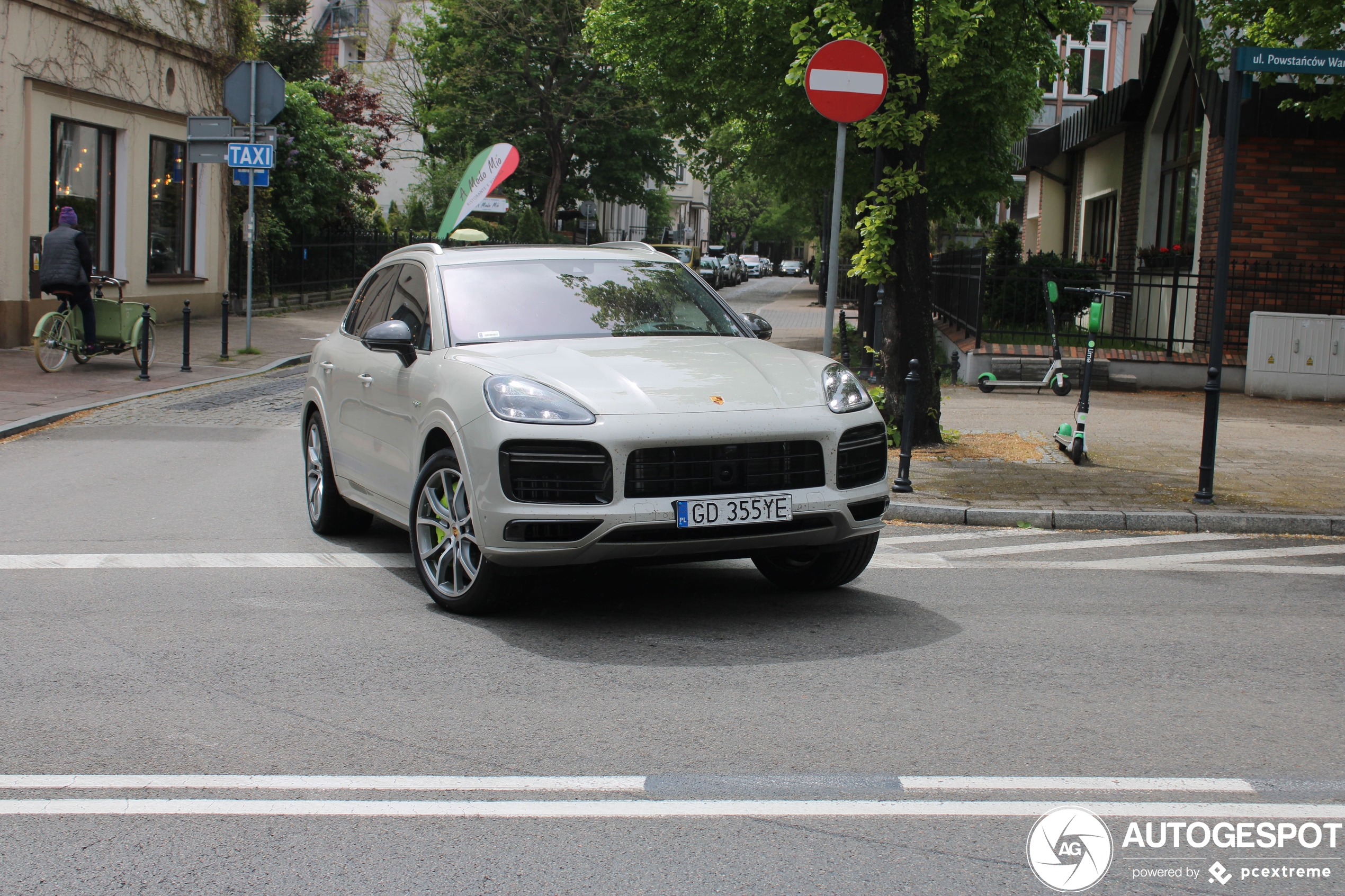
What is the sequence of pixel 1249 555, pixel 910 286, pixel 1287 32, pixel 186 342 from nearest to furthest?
pixel 1249 555 → pixel 910 286 → pixel 1287 32 → pixel 186 342

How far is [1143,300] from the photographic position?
22453mm

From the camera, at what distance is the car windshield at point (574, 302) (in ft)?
21.7

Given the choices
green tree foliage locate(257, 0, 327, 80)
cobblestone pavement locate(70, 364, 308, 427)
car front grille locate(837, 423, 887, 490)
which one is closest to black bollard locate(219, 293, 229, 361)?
cobblestone pavement locate(70, 364, 308, 427)

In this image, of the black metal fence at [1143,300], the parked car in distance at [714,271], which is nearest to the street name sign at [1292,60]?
the black metal fence at [1143,300]

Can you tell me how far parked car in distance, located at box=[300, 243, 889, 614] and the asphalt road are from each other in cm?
39

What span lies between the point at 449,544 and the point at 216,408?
371 inches

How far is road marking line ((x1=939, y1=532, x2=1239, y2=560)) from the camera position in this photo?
788cm

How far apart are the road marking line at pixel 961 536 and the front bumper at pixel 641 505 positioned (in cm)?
228

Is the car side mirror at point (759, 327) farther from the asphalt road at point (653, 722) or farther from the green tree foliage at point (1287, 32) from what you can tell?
the green tree foliage at point (1287, 32)

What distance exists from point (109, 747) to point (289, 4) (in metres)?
45.3

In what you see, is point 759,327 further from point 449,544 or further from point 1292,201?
point 1292,201

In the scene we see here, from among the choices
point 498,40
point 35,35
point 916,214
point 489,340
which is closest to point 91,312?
point 35,35

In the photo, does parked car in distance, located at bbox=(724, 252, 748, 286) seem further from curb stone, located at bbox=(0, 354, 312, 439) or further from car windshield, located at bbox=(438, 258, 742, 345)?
car windshield, located at bbox=(438, 258, 742, 345)

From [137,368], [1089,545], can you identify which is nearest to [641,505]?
[1089,545]
